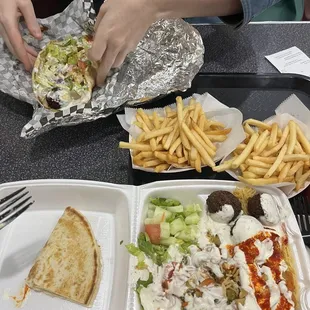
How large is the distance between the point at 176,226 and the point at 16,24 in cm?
116

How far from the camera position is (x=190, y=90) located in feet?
6.57

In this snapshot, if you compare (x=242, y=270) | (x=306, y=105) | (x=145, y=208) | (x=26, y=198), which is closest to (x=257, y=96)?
(x=306, y=105)

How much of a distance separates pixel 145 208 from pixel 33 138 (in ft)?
2.13

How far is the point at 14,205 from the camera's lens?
145cm

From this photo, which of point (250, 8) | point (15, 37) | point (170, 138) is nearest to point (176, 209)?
point (170, 138)

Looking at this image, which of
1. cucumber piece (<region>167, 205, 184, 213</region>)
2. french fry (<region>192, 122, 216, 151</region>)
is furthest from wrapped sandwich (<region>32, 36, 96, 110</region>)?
cucumber piece (<region>167, 205, 184, 213</region>)

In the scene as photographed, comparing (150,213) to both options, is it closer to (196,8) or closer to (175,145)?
(175,145)

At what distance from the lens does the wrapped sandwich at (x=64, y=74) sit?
1862 mm

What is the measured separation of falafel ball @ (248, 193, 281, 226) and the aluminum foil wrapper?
0.62 metres

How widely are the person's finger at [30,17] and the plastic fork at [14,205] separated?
0.81m

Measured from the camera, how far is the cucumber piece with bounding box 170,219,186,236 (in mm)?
1467

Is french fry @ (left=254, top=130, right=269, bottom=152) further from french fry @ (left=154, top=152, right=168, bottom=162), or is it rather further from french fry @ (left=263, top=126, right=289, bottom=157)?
french fry @ (left=154, top=152, right=168, bottom=162)

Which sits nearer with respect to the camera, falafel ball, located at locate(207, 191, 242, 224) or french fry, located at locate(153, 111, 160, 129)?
falafel ball, located at locate(207, 191, 242, 224)

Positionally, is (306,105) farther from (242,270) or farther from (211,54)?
(242,270)
